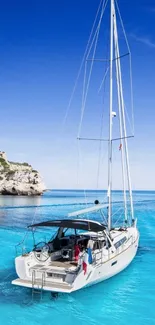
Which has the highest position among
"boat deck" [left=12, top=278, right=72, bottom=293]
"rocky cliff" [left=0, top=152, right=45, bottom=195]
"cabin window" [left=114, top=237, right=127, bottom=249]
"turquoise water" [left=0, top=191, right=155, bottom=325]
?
"rocky cliff" [left=0, top=152, right=45, bottom=195]

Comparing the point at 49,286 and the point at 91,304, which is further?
the point at 91,304

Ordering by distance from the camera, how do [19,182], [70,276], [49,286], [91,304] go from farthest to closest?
[19,182], [91,304], [70,276], [49,286]

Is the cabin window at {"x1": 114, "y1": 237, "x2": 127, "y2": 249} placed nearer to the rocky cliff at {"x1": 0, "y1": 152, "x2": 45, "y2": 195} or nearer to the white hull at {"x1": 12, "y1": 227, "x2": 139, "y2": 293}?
the white hull at {"x1": 12, "y1": 227, "x2": 139, "y2": 293}

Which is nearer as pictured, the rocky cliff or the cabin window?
the cabin window

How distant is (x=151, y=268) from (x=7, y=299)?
9.45 m

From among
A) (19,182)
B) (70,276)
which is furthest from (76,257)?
(19,182)

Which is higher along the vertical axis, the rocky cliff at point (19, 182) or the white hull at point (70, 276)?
the rocky cliff at point (19, 182)

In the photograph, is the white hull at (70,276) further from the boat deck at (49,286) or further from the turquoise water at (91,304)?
the turquoise water at (91,304)

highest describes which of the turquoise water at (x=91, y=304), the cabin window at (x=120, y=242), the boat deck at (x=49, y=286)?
the cabin window at (x=120, y=242)

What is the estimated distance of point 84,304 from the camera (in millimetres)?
13641

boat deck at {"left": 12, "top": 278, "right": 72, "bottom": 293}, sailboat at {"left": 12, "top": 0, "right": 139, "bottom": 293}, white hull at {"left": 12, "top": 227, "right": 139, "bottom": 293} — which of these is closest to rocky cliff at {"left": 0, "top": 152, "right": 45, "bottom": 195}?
sailboat at {"left": 12, "top": 0, "right": 139, "bottom": 293}

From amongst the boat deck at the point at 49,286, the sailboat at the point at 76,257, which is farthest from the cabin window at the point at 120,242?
the boat deck at the point at 49,286

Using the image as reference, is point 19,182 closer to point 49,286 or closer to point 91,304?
point 91,304

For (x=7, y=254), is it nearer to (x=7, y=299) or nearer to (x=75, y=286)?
(x=7, y=299)
